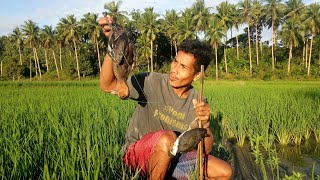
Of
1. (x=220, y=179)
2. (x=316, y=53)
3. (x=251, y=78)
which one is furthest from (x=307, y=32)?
(x=220, y=179)

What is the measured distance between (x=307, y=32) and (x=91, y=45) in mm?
24618

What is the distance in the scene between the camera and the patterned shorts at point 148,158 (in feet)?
6.92

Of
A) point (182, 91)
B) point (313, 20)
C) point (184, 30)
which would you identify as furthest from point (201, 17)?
point (182, 91)

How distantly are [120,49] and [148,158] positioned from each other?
2.83ft

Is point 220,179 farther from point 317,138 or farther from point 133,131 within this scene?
point 317,138

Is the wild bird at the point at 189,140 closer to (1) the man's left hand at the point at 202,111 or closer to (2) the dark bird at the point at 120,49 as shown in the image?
(1) the man's left hand at the point at 202,111

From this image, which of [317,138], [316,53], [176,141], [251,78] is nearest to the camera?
[176,141]

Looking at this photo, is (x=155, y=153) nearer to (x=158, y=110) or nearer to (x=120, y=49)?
(x=158, y=110)

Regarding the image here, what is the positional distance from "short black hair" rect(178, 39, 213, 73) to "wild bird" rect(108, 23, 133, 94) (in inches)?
25.6

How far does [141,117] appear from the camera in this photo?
2.40 metres

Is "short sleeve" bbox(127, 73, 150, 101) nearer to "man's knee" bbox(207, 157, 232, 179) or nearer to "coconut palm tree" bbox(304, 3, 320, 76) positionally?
"man's knee" bbox(207, 157, 232, 179)

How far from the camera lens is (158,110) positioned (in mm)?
2357

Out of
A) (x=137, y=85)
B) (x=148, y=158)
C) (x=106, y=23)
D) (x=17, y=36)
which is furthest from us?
(x=17, y=36)

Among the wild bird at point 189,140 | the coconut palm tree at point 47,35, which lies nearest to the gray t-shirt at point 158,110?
the wild bird at point 189,140
